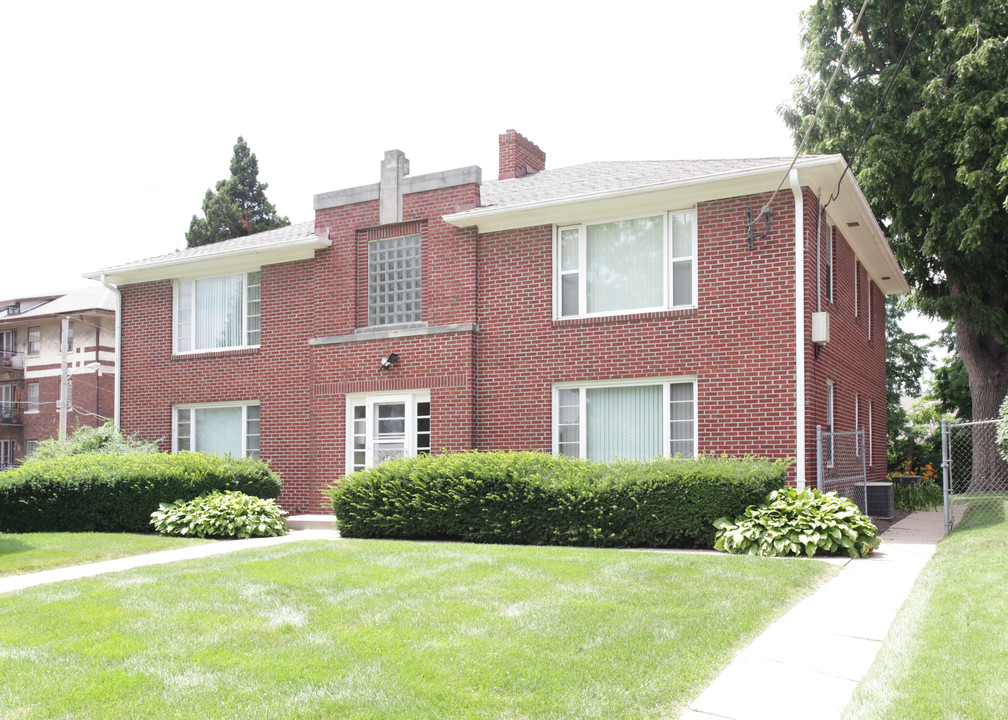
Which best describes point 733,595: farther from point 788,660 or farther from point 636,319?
point 636,319

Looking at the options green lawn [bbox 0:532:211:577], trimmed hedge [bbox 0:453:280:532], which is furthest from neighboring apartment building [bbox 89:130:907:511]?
green lawn [bbox 0:532:211:577]

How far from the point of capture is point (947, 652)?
5742 millimetres

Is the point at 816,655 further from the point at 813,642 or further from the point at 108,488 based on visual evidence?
the point at 108,488

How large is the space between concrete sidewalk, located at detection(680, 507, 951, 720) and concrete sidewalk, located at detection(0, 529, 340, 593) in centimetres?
707

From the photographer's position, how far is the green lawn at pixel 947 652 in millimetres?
4761

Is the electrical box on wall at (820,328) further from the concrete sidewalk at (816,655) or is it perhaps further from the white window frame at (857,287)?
the white window frame at (857,287)

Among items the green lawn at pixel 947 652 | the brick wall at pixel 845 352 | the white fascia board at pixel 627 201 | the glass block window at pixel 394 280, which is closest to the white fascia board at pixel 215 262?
the glass block window at pixel 394 280

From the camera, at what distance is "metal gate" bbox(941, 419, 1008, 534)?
605 inches

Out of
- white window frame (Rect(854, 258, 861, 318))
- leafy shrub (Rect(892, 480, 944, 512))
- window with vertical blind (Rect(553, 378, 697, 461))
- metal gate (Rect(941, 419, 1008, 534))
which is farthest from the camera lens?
leafy shrub (Rect(892, 480, 944, 512))

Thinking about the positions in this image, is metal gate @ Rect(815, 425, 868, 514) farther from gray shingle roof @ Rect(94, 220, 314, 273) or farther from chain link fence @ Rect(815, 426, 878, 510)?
gray shingle roof @ Rect(94, 220, 314, 273)

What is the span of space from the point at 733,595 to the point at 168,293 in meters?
15.0

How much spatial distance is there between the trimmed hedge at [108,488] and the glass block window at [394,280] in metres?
3.79

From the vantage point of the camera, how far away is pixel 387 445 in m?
16.0

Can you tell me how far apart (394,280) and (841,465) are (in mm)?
8558
